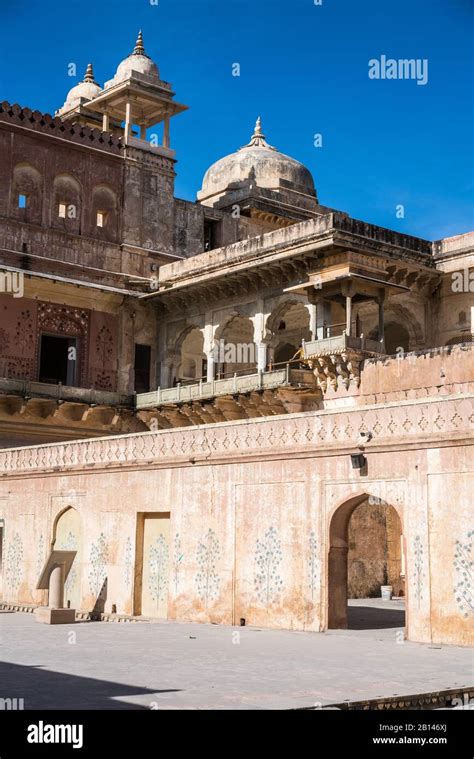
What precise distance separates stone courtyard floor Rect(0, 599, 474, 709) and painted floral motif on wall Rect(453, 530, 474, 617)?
519 mm

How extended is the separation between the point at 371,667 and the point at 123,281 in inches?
808

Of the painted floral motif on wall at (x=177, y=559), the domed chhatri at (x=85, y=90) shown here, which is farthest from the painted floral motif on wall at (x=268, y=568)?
the domed chhatri at (x=85, y=90)

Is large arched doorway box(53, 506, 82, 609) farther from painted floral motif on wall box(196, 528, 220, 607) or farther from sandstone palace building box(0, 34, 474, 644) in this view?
painted floral motif on wall box(196, 528, 220, 607)

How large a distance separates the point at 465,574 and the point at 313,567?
2.24m

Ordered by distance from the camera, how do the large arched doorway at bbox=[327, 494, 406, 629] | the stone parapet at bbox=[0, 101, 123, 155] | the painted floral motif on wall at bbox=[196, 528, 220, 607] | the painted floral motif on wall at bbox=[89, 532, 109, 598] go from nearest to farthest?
the painted floral motif on wall at bbox=[196, 528, 220, 607]
the painted floral motif on wall at bbox=[89, 532, 109, 598]
the large arched doorway at bbox=[327, 494, 406, 629]
the stone parapet at bbox=[0, 101, 123, 155]

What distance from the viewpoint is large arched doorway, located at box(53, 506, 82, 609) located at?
16.8m

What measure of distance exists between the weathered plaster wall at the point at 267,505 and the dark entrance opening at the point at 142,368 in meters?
10.1

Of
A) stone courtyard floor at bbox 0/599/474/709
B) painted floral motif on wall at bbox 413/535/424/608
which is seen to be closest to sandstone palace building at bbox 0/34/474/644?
painted floral motif on wall at bbox 413/535/424/608

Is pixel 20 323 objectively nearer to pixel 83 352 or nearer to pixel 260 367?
pixel 83 352

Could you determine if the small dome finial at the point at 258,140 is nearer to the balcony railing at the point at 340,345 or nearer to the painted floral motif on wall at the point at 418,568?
the balcony railing at the point at 340,345

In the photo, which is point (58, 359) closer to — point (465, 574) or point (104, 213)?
point (104, 213)

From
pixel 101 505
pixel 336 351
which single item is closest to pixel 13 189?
pixel 336 351

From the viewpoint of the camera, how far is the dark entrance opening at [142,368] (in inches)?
1105
